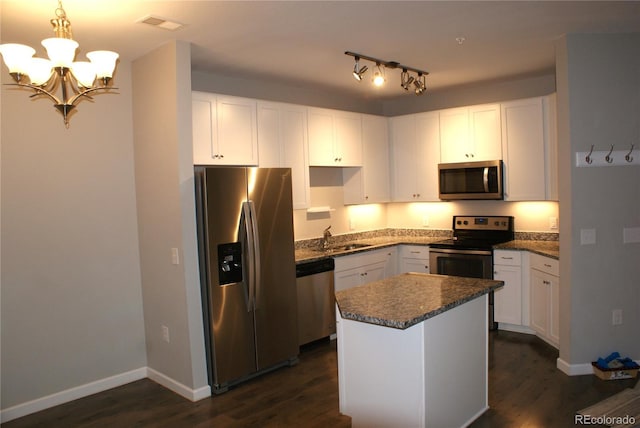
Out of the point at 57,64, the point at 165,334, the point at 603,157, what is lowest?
the point at 165,334

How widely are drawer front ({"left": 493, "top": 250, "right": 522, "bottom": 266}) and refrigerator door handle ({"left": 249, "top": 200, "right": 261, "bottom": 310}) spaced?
253 cm

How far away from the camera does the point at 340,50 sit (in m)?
3.82

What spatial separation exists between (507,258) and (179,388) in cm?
334

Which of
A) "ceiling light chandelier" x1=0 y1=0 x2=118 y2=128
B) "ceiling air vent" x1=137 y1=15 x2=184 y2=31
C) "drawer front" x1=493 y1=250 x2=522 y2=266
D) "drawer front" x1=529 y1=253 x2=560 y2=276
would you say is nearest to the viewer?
"ceiling light chandelier" x1=0 y1=0 x2=118 y2=128

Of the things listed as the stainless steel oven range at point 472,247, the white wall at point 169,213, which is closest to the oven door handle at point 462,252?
the stainless steel oven range at point 472,247

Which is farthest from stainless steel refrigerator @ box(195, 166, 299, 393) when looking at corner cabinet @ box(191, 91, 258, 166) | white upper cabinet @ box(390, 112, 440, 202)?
white upper cabinet @ box(390, 112, 440, 202)

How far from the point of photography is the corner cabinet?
12.8 feet

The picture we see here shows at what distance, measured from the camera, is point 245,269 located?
378 centimetres

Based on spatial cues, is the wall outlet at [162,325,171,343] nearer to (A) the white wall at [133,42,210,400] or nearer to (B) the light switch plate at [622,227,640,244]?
(A) the white wall at [133,42,210,400]

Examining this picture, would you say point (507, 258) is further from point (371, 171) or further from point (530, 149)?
point (371, 171)

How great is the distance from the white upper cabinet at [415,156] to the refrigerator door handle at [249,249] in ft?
8.57

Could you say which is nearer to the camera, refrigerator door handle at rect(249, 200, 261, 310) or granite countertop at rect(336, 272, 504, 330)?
granite countertop at rect(336, 272, 504, 330)

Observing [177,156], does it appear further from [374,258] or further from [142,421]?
[374,258]

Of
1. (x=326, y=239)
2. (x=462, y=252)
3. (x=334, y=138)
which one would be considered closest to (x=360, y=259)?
(x=326, y=239)
